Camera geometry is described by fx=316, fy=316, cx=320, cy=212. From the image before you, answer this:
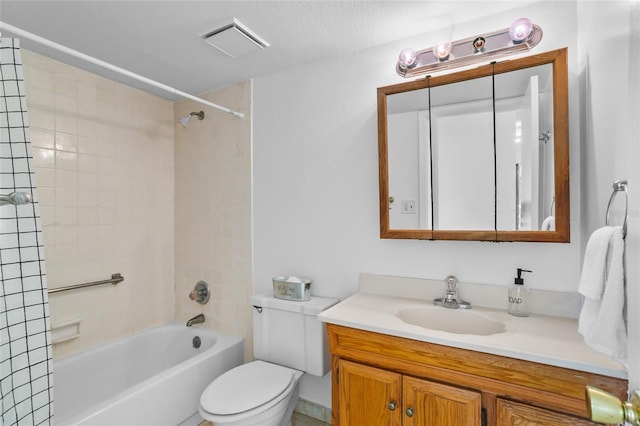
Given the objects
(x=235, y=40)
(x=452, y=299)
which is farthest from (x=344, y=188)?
(x=235, y=40)

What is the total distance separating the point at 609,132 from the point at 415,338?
3.13 ft

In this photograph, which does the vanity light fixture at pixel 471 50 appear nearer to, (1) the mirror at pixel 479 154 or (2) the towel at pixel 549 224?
(1) the mirror at pixel 479 154

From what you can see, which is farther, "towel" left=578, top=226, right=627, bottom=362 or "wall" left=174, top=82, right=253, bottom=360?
"wall" left=174, top=82, right=253, bottom=360

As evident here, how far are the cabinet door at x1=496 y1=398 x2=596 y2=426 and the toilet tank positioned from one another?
2.82 ft

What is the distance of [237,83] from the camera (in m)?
2.26

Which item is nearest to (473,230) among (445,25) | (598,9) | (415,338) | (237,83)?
(415,338)

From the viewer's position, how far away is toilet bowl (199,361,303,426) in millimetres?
1404

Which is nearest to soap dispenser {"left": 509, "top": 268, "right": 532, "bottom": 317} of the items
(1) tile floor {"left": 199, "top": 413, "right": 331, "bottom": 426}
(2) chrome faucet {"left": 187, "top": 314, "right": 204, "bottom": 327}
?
(1) tile floor {"left": 199, "top": 413, "right": 331, "bottom": 426}

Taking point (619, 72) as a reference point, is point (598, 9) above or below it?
above

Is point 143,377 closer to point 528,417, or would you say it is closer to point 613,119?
point 528,417

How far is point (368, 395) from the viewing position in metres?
1.31

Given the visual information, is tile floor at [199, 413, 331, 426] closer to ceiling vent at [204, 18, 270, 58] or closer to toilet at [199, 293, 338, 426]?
toilet at [199, 293, 338, 426]

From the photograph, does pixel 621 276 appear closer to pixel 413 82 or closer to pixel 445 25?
pixel 413 82

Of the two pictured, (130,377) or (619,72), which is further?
(130,377)
